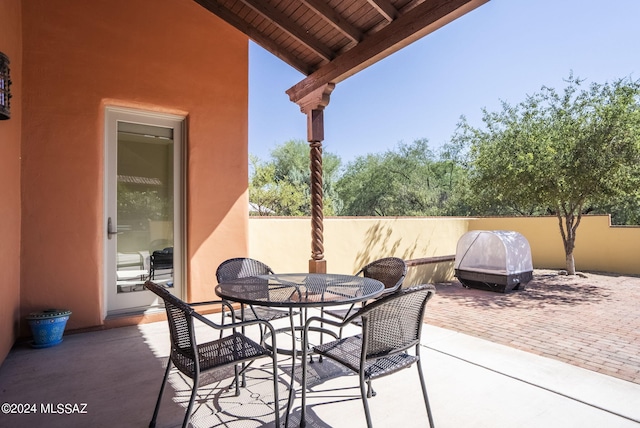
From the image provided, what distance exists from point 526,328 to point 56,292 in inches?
197

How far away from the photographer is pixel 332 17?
12.4 feet

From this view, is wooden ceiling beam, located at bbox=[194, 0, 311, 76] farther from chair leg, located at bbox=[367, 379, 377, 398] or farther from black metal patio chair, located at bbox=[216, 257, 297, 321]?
chair leg, located at bbox=[367, 379, 377, 398]

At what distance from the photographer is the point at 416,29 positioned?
3.22 meters

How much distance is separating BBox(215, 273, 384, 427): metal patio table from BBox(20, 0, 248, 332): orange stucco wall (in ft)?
6.55

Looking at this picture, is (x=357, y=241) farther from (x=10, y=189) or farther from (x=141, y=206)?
(x=10, y=189)

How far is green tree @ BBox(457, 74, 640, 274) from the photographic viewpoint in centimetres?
691

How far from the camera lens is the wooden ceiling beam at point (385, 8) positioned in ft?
10.9

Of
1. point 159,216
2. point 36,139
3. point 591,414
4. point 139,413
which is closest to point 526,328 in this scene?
point 591,414

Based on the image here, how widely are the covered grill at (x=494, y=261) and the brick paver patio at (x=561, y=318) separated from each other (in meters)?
0.17

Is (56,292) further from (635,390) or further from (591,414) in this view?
(635,390)

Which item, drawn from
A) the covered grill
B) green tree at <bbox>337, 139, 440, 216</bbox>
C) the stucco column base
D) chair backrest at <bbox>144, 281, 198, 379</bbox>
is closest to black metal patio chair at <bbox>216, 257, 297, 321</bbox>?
chair backrest at <bbox>144, 281, 198, 379</bbox>

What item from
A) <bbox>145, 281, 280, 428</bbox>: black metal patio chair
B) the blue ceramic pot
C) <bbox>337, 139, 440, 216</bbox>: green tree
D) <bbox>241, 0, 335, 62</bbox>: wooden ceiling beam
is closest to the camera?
<bbox>145, 281, 280, 428</bbox>: black metal patio chair

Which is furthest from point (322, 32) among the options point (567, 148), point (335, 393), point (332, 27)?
point (567, 148)

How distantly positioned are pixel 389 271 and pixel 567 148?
6329 millimetres
